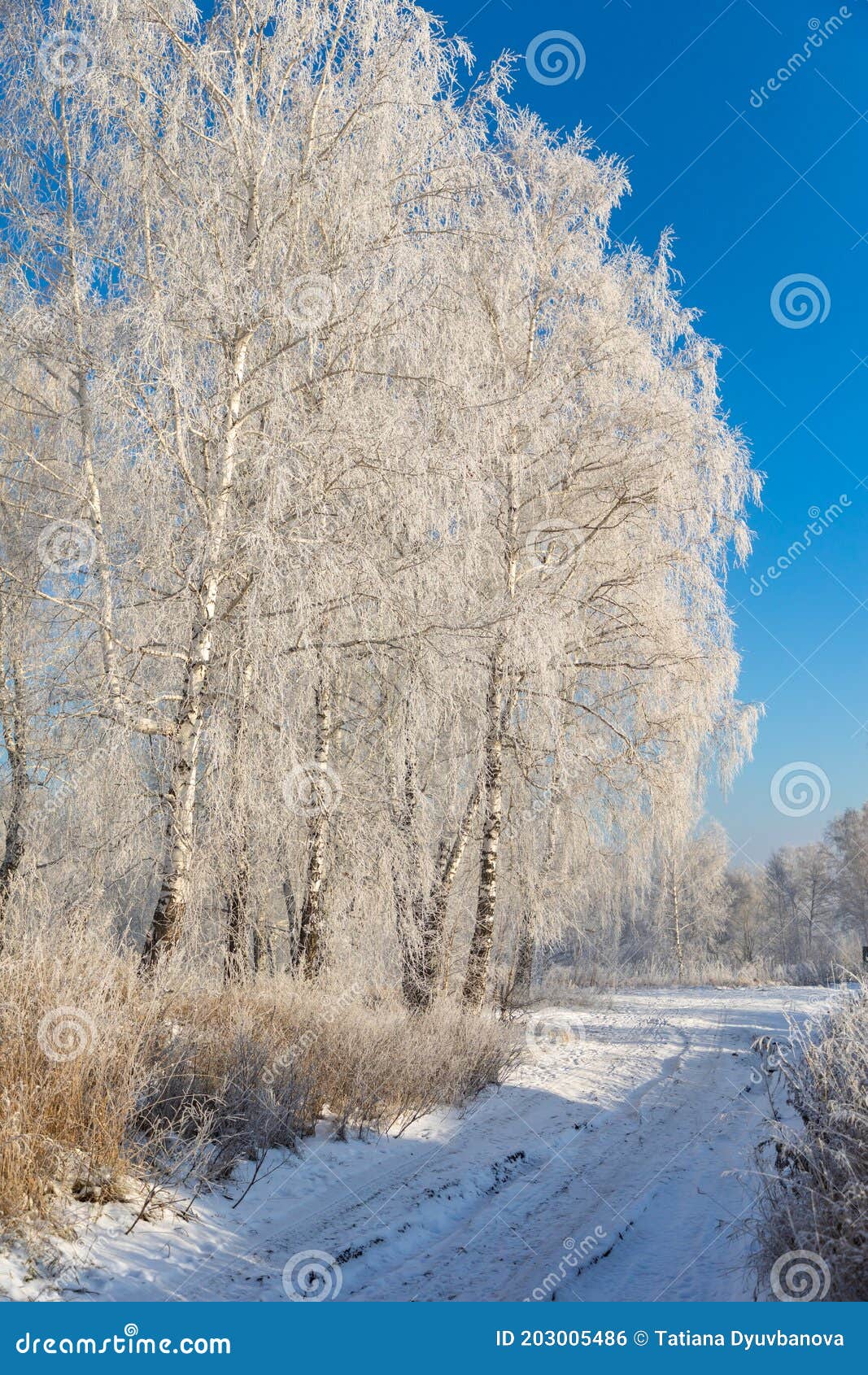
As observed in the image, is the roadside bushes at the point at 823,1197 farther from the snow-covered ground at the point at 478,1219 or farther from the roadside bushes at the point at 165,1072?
the roadside bushes at the point at 165,1072

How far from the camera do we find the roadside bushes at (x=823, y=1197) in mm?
2969

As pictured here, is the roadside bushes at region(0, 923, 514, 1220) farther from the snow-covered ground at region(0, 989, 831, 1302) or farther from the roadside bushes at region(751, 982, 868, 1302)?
the roadside bushes at region(751, 982, 868, 1302)

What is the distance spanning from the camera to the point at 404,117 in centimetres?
779

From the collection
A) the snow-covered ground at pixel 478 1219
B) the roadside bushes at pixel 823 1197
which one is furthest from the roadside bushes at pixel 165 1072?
the roadside bushes at pixel 823 1197

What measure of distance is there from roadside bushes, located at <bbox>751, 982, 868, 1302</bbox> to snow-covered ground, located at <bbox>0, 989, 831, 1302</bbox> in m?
0.27

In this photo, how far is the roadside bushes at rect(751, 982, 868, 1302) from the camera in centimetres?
297

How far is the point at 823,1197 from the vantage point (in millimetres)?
3127

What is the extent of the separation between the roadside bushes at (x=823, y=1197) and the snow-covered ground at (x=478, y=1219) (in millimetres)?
275

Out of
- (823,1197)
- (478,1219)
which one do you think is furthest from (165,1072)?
(823,1197)

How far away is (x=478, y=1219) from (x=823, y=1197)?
1824mm

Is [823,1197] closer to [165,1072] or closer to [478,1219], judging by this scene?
[478,1219]

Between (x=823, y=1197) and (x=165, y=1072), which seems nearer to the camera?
(x=823, y=1197)

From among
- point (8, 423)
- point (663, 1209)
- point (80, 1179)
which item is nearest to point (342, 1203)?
point (80, 1179)

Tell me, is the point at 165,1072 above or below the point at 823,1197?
below
